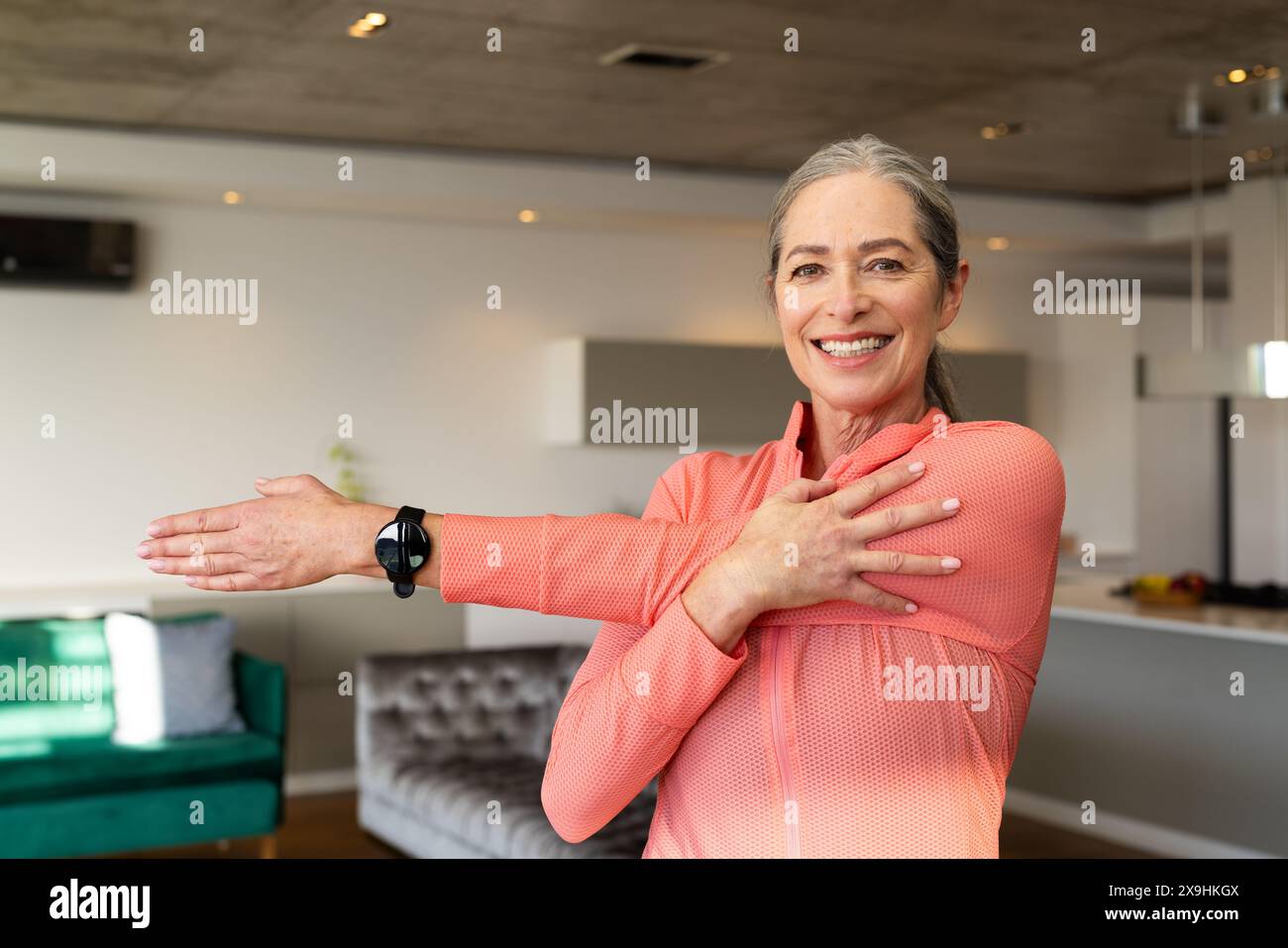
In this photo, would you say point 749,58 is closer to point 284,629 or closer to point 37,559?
point 284,629

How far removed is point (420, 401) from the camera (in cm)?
675

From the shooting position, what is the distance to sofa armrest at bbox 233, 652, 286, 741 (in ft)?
16.9

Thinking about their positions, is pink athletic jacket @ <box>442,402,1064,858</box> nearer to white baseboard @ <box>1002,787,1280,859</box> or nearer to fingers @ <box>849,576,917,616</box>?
fingers @ <box>849,576,917,616</box>

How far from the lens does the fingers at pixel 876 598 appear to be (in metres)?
1.00

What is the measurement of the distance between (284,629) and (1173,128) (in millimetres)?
4287

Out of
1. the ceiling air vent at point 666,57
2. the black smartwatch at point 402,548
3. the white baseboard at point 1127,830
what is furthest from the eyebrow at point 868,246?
the white baseboard at point 1127,830

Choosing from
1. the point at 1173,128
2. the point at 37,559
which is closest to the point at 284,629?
the point at 37,559

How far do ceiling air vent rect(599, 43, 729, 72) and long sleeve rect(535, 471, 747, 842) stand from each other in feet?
12.0

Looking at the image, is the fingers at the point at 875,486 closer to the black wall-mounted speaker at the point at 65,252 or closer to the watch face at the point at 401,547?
the watch face at the point at 401,547

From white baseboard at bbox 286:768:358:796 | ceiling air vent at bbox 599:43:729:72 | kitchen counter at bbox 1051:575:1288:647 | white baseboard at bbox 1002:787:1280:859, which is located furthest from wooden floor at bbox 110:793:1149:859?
ceiling air vent at bbox 599:43:729:72

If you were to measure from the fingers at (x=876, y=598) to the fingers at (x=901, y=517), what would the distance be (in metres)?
0.03

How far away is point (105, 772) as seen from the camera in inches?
189

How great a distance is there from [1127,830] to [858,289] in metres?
4.83

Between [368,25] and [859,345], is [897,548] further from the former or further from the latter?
[368,25]
